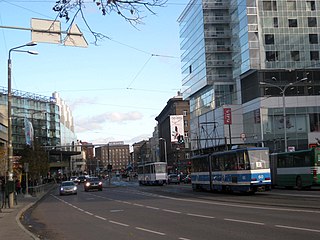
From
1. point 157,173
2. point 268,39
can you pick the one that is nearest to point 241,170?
point 157,173

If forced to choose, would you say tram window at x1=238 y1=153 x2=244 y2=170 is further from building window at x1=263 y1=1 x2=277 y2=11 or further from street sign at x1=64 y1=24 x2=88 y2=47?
building window at x1=263 y1=1 x2=277 y2=11

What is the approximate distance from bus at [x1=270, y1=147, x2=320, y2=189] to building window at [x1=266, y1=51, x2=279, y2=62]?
41.6 meters

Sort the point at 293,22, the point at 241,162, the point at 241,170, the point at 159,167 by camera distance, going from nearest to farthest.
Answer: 1. the point at 241,170
2. the point at 241,162
3. the point at 159,167
4. the point at 293,22

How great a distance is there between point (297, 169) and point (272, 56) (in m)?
46.2

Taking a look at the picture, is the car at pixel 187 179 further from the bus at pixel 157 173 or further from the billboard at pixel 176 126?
the bus at pixel 157 173

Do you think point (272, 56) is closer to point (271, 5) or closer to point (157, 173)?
point (271, 5)

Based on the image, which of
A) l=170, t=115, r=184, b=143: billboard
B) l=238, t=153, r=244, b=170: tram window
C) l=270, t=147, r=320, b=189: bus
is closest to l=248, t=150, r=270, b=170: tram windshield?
l=238, t=153, r=244, b=170: tram window

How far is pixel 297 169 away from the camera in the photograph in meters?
37.0

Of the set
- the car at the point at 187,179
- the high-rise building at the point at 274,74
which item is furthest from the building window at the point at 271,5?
the car at the point at 187,179

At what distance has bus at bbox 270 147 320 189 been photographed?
35.1 metres

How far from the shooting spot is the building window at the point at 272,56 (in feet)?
262

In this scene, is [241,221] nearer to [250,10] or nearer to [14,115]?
[250,10]

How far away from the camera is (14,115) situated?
106312 millimetres

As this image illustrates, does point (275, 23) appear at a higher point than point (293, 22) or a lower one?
lower
